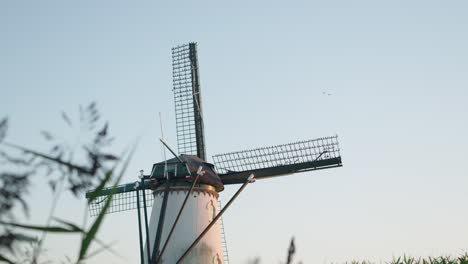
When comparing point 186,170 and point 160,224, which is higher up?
point 186,170

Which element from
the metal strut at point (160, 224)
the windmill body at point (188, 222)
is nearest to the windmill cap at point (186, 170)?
the windmill body at point (188, 222)

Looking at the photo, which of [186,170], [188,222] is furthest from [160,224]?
[186,170]

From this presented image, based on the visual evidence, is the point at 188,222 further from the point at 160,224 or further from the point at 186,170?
the point at 186,170

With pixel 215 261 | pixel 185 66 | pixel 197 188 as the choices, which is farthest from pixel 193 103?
pixel 215 261

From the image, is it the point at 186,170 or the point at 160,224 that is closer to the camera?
the point at 160,224

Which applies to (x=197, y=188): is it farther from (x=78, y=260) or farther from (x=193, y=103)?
(x=78, y=260)

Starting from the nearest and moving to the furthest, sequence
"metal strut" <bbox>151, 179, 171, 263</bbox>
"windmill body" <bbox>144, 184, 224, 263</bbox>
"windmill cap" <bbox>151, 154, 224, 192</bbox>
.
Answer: "metal strut" <bbox>151, 179, 171, 263</bbox>, "windmill body" <bbox>144, 184, 224, 263</bbox>, "windmill cap" <bbox>151, 154, 224, 192</bbox>

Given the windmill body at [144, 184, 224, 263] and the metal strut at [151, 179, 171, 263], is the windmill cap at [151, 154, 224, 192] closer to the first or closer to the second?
the windmill body at [144, 184, 224, 263]

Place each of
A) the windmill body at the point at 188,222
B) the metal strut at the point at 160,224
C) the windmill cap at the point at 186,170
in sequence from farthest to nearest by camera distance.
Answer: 1. the windmill cap at the point at 186,170
2. the windmill body at the point at 188,222
3. the metal strut at the point at 160,224

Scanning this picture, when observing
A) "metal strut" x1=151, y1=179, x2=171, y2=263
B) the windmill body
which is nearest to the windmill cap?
the windmill body

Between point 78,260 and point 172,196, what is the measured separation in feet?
61.0

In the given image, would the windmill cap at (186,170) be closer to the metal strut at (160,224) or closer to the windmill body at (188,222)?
the windmill body at (188,222)

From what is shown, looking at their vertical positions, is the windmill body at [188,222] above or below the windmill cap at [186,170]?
below

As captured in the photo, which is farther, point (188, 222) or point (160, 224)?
point (188, 222)
